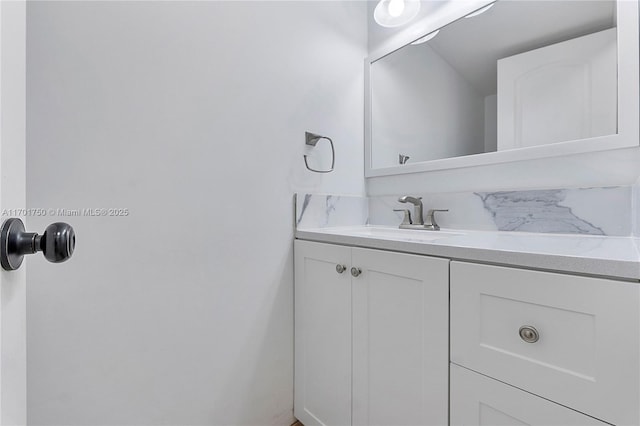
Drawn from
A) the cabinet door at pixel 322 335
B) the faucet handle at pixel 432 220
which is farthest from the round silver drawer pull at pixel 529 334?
the faucet handle at pixel 432 220

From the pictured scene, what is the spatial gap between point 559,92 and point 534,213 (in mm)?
432

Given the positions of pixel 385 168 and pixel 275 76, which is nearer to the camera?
pixel 275 76

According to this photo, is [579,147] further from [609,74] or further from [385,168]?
[385,168]

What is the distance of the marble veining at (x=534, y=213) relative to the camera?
3.28ft

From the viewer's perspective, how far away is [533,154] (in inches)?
42.3

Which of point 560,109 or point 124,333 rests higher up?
point 560,109

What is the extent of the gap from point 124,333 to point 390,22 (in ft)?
5.46

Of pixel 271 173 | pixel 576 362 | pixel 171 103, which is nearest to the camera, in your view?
pixel 576 362

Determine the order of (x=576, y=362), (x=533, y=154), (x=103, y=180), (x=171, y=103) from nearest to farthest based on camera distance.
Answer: (x=576, y=362) < (x=103, y=180) < (x=171, y=103) < (x=533, y=154)

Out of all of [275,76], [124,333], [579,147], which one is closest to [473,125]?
[579,147]

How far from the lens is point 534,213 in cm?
108

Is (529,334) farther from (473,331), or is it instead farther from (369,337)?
(369,337)

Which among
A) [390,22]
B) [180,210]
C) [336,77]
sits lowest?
[180,210]

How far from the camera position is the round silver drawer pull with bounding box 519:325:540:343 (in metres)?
0.62
